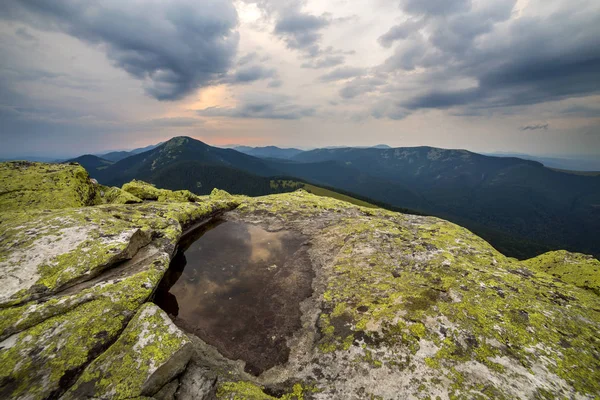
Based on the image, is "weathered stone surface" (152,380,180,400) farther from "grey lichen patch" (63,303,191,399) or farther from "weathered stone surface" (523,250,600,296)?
"weathered stone surface" (523,250,600,296)

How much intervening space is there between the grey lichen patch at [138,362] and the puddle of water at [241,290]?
227cm

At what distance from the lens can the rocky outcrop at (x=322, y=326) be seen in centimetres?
674

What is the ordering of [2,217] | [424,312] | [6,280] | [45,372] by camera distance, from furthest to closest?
[2,217], [424,312], [6,280], [45,372]

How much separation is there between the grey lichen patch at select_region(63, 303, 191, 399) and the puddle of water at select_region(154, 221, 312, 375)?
2270mm

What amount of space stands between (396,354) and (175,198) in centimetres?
1944

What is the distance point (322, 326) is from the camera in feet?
31.9

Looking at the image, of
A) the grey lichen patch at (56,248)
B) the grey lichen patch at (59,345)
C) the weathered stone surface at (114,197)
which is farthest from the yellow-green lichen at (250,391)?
the weathered stone surface at (114,197)

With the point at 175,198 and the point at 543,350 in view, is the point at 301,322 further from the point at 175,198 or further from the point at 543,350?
the point at 175,198

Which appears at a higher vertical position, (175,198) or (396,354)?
(175,198)

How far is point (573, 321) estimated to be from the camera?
8.95 m

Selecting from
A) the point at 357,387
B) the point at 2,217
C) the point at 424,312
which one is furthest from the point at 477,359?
the point at 2,217

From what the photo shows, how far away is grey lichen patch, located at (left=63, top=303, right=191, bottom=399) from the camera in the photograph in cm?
607

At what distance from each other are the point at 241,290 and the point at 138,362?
5852 millimetres

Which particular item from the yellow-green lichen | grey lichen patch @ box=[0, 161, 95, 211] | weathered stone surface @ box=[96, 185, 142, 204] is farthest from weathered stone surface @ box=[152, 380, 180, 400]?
weathered stone surface @ box=[96, 185, 142, 204]
